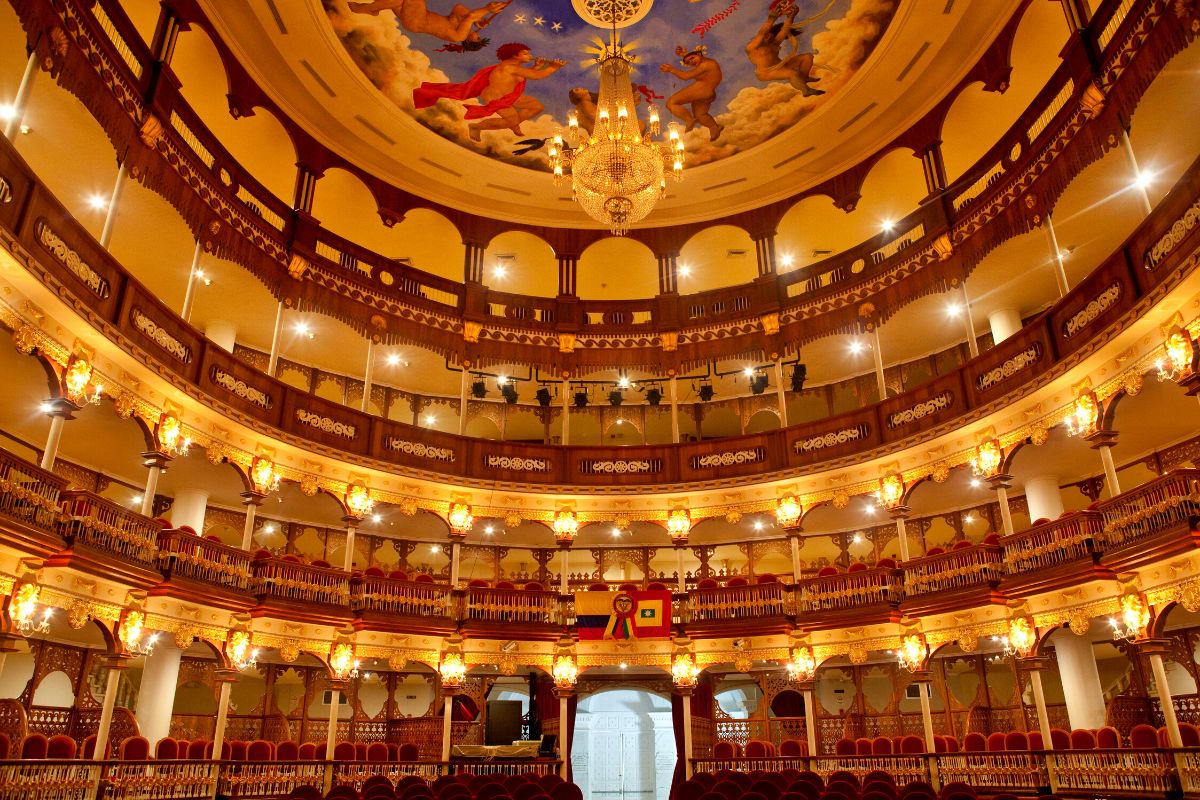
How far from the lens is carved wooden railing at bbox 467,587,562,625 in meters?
22.9

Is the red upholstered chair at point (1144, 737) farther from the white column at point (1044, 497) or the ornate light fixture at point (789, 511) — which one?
the ornate light fixture at point (789, 511)

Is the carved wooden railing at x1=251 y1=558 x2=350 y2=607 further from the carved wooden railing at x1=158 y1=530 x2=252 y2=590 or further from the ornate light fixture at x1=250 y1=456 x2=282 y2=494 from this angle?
the ornate light fixture at x1=250 y1=456 x2=282 y2=494

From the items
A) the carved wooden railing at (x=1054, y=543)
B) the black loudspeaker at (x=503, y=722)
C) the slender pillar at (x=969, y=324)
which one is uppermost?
the slender pillar at (x=969, y=324)

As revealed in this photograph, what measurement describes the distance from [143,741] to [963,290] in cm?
2201

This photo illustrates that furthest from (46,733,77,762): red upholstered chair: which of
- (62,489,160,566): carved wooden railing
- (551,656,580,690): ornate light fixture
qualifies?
(551,656,580,690): ornate light fixture

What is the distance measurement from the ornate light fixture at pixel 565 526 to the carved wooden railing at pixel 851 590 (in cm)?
672

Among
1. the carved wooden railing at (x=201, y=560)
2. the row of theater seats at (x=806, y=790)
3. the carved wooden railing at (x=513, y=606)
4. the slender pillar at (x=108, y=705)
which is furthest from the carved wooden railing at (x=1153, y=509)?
the slender pillar at (x=108, y=705)

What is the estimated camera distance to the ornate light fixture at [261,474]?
20.8 m

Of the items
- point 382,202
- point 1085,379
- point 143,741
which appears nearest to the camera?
point 143,741

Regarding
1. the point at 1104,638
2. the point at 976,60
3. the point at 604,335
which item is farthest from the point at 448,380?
the point at 1104,638

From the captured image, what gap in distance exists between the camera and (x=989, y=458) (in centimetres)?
1997

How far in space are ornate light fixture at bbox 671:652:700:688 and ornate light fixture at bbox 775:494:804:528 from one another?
4669mm

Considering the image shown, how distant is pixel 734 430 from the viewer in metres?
31.2

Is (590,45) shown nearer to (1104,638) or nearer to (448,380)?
(448,380)
